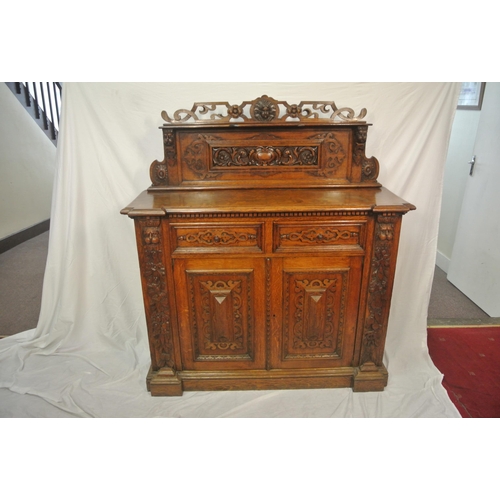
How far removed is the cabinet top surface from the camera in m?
1.72

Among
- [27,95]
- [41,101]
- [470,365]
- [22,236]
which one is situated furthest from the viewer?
[41,101]

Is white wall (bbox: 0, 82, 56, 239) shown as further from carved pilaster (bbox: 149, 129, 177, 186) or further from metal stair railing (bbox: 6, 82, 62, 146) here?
carved pilaster (bbox: 149, 129, 177, 186)

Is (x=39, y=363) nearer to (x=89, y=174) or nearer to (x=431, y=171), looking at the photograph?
(x=89, y=174)

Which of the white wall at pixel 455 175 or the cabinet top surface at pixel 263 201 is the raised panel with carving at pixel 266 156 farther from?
the white wall at pixel 455 175

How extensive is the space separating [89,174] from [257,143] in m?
1.05

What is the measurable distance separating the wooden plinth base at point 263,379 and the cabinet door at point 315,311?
0.05 m

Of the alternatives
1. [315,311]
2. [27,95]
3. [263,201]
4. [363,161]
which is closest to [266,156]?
[263,201]

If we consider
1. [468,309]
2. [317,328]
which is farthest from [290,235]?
[468,309]

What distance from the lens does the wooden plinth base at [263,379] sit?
205cm

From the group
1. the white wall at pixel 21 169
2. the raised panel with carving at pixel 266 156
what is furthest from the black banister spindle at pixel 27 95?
the raised panel with carving at pixel 266 156

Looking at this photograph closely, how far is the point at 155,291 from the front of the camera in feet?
6.19

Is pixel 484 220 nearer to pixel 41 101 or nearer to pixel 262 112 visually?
pixel 262 112

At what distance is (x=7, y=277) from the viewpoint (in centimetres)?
353

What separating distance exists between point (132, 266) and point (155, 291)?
0.67 metres
